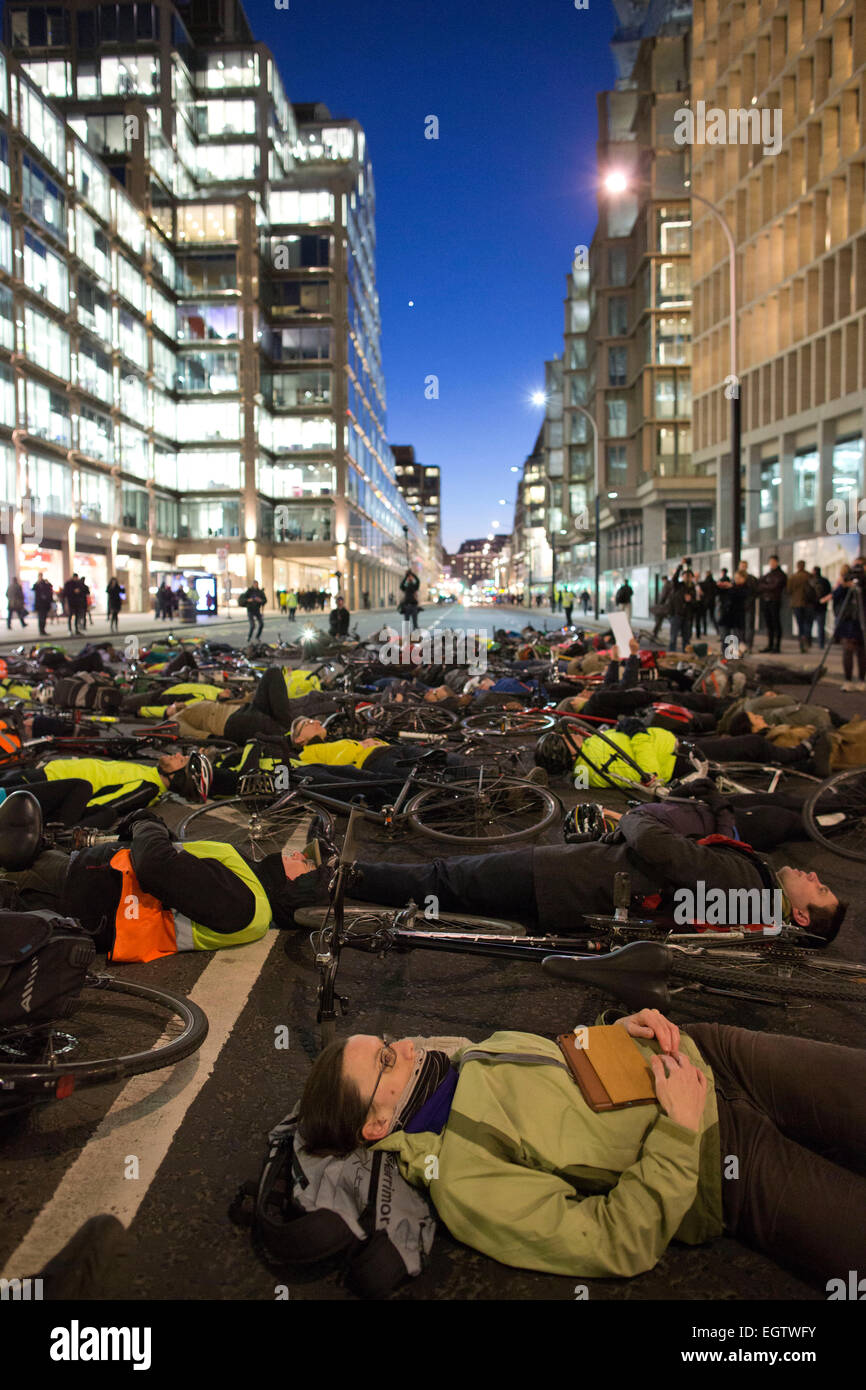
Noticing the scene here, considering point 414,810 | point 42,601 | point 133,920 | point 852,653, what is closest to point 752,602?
point 852,653

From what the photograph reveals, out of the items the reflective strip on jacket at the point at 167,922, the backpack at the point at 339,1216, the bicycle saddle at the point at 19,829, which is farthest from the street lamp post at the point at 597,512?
the backpack at the point at 339,1216

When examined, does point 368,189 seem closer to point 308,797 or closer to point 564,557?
point 564,557

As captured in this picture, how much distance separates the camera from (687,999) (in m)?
3.56

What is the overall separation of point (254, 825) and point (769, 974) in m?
3.19

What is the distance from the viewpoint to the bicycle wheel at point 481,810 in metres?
5.79

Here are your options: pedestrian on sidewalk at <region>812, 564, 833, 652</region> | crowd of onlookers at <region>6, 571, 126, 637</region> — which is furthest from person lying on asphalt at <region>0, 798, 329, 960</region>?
crowd of onlookers at <region>6, 571, 126, 637</region>

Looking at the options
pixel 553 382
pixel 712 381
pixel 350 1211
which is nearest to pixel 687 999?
pixel 350 1211

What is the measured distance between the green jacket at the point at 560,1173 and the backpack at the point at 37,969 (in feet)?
3.80

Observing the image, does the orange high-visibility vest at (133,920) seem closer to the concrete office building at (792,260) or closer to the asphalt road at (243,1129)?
the asphalt road at (243,1129)

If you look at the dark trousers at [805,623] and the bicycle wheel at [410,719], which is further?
the dark trousers at [805,623]

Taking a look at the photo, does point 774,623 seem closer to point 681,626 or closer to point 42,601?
point 681,626

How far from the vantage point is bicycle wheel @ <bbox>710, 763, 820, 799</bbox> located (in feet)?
22.2

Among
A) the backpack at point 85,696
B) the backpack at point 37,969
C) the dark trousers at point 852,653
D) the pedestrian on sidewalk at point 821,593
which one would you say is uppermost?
the pedestrian on sidewalk at point 821,593

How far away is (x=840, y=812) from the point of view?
5523 millimetres
